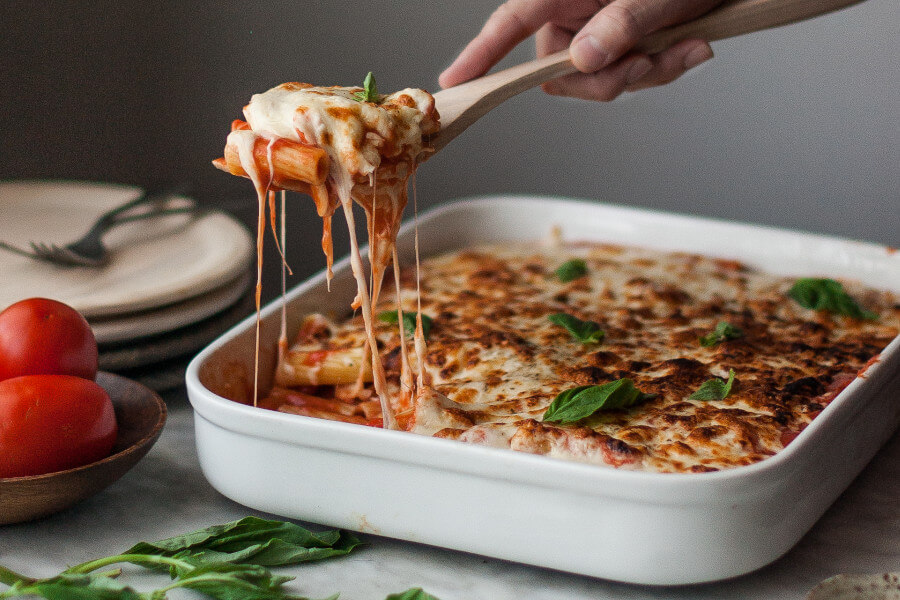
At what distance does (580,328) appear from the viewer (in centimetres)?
255

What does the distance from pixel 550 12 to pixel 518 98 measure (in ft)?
6.42

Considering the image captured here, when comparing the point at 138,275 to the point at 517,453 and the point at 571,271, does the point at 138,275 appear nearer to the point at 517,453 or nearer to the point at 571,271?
the point at 571,271

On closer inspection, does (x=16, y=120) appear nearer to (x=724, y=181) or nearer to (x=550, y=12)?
(x=550, y=12)

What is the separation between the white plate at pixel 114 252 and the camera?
279 centimetres

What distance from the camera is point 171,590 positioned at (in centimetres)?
189

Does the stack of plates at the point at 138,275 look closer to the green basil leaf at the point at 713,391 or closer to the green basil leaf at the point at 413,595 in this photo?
the green basil leaf at the point at 413,595

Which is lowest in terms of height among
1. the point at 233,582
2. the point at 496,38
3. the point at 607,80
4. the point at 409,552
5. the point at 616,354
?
the point at 409,552

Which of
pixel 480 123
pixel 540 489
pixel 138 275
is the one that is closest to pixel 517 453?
pixel 540 489

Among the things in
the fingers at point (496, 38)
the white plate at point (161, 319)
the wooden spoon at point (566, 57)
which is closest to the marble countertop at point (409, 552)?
the white plate at point (161, 319)

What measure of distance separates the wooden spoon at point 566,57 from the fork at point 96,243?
1420 millimetres

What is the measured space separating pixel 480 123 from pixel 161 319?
2557 mm

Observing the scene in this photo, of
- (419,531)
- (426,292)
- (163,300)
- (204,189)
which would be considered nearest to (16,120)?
(204,189)

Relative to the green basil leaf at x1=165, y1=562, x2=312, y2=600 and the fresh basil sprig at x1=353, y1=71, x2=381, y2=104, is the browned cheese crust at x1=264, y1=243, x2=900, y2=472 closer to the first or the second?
the green basil leaf at x1=165, y1=562, x2=312, y2=600

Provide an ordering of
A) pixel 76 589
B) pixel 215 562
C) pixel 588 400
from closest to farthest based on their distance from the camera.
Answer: pixel 76 589 < pixel 215 562 < pixel 588 400
